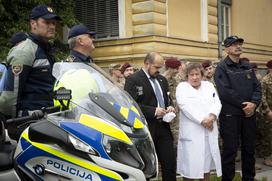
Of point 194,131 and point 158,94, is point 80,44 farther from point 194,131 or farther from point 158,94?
point 194,131

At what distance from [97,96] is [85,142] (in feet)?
1.19

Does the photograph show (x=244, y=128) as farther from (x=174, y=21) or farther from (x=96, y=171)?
(x=174, y=21)

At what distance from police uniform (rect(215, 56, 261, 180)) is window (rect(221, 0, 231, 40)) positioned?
9.82 metres

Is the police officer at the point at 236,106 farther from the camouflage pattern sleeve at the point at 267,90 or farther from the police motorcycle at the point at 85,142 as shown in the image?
the police motorcycle at the point at 85,142

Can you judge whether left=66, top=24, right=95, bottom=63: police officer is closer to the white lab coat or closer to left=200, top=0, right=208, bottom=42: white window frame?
the white lab coat

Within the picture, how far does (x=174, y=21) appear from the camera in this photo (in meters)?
13.0

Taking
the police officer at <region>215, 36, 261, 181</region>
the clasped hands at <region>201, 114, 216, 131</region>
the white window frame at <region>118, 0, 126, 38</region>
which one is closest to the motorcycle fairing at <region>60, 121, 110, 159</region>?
the clasped hands at <region>201, 114, 216, 131</region>

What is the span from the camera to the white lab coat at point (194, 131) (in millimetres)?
5316

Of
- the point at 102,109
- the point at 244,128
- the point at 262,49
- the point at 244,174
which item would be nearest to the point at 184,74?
the point at 244,128

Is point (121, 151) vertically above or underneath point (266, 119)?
above

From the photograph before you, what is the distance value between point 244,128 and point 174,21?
7527 millimetres

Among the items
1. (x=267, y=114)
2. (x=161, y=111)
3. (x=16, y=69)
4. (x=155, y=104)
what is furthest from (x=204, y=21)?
(x=16, y=69)

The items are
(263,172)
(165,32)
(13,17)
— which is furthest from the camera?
(165,32)

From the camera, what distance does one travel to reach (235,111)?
19.1 ft
